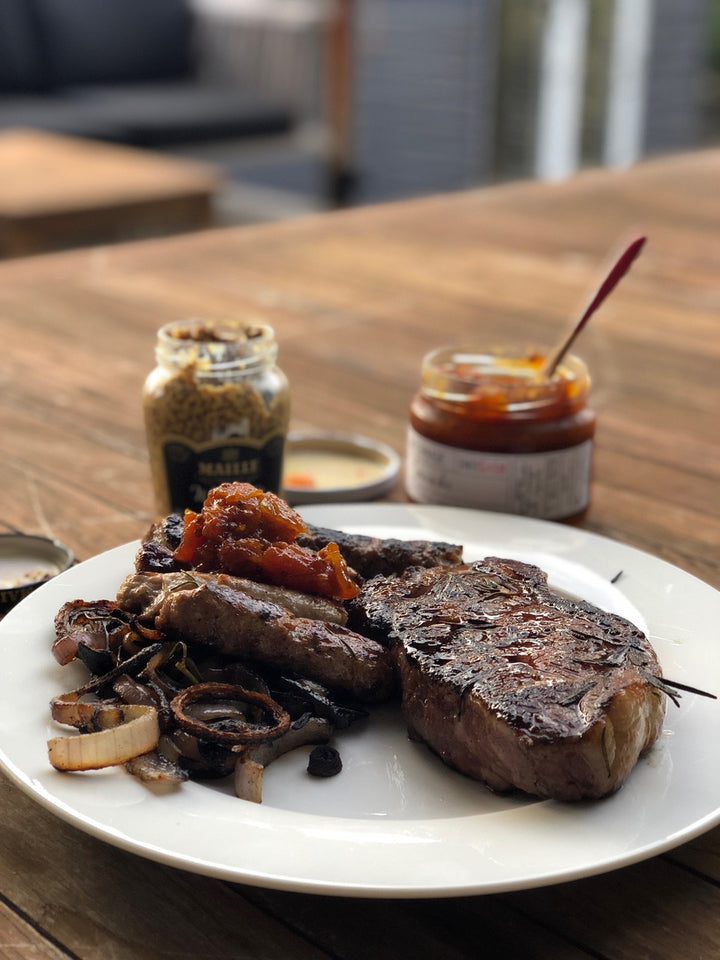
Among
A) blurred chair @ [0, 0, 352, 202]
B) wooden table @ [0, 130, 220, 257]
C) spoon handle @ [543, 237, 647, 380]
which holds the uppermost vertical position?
spoon handle @ [543, 237, 647, 380]

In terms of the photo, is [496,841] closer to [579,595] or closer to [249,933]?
[249,933]

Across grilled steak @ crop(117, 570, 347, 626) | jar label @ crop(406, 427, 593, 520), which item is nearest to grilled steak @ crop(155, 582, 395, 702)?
grilled steak @ crop(117, 570, 347, 626)

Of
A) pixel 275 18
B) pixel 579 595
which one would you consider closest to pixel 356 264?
pixel 579 595

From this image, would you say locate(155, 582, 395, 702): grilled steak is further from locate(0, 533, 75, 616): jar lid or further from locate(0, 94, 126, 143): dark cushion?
locate(0, 94, 126, 143): dark cushion

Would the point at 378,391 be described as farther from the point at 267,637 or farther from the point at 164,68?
the point at 164,68

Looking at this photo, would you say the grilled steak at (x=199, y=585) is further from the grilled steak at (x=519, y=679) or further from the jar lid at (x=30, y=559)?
the jar lid at (x=30, y=559)
